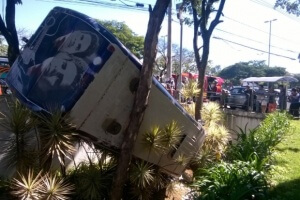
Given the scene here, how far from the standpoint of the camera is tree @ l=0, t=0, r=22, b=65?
1091cm

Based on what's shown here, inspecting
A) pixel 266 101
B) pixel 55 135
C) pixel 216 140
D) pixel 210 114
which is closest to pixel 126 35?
pixel 266 101

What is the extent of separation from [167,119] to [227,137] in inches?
141

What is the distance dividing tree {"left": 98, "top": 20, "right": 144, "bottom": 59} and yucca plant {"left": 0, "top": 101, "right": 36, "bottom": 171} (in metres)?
36.2

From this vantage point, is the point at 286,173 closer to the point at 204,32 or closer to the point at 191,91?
the point at 191,91

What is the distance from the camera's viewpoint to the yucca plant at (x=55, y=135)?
5.60 meters

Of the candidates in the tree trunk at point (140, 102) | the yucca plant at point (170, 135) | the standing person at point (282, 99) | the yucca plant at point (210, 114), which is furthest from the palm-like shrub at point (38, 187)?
the standing person at point (282, 99)

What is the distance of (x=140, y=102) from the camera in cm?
625

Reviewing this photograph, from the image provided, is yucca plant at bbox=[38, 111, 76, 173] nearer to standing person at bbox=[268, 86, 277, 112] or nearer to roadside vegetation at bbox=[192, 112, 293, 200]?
roadside vegetation at bbox=[192, 112, 293, 200]

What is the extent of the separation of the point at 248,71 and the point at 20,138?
78.5m

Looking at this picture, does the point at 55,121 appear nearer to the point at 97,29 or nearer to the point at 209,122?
the point at 97,29

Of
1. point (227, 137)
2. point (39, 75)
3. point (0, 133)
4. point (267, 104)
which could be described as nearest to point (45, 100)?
point (39, 75)

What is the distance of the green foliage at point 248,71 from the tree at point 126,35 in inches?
1484

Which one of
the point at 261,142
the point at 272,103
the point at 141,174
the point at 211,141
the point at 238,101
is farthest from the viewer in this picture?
the point at 238,101

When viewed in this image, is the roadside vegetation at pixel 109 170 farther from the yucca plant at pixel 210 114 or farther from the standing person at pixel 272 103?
the standing person at pixel 272 103
